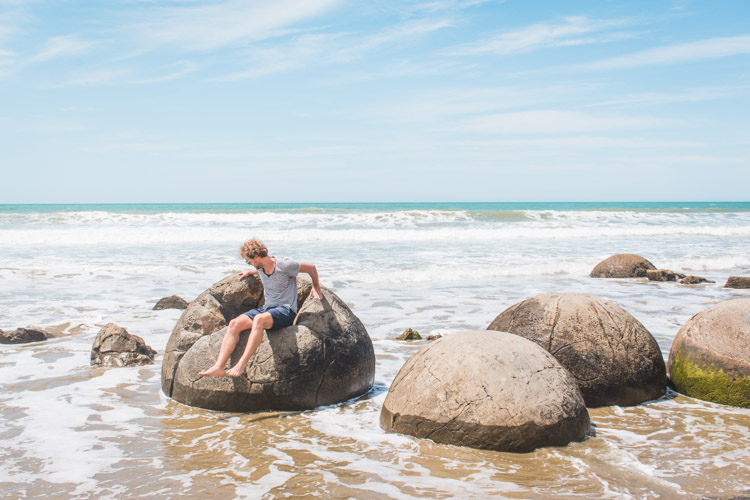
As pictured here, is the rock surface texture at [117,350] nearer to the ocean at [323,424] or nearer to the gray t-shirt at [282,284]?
the ocean at [323,424]

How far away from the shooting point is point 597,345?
544 centimetres

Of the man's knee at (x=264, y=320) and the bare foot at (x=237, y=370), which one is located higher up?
the man's knee at (x=264, y=320)

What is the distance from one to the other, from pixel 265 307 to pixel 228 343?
47cm

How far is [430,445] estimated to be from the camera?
4.48m

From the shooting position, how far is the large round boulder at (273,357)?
5.39m

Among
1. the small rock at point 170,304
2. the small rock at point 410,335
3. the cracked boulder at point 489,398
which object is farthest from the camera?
the small rock at point 170,304

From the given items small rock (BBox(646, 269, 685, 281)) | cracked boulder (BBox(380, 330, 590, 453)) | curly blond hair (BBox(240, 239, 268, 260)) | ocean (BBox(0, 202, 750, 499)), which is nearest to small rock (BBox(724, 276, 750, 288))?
ocean (BBox(0, 202, 750, 499))

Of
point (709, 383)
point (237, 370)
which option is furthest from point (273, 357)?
point (709, 383)

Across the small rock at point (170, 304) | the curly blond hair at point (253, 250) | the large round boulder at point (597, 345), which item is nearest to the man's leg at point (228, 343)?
the curly blond hair at point (253, 250)

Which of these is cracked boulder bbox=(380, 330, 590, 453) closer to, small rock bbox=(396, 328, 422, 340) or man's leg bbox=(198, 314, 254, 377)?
man's leg bbox=(198, 314, 254, 377)

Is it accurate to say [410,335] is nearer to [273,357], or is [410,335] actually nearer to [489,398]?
[273,357]

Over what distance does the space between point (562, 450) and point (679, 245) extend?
22.9 metres

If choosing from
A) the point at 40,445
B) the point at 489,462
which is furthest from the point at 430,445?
the point at 40,445

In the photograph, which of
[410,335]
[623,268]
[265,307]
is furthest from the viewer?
[623,268]
